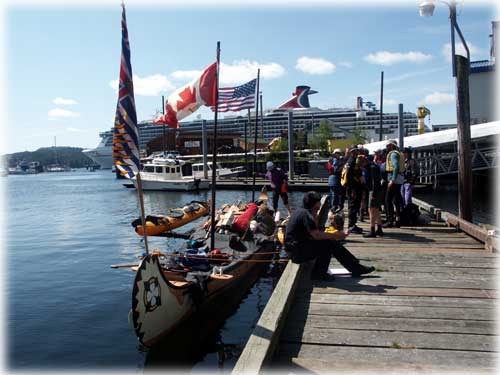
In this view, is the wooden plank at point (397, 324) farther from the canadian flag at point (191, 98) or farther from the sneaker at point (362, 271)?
the canadian flag at point (191, 98)

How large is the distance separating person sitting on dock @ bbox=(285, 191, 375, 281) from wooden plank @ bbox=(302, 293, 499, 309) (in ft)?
2.21

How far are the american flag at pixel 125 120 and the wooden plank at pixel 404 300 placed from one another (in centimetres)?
287

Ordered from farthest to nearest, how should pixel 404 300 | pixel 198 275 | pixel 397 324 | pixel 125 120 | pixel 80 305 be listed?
pixel 80 305, pixel 198 275, pixel 125 120, pixel 404 300, pixel 397 324

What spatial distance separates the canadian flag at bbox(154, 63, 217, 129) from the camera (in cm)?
903

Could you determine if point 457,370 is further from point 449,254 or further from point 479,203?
point 479,203

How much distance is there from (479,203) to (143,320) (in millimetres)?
21209

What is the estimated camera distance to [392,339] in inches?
168

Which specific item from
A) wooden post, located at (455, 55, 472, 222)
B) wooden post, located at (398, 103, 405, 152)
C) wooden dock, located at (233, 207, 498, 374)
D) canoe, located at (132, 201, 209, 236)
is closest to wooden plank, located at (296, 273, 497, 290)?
wooden dock, located at (233, 207, 498, 374)

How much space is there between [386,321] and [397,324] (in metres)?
0.13

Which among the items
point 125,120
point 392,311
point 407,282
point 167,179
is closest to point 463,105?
point 407,282

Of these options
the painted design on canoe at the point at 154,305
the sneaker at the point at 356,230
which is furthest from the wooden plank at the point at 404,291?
the sneaker at the point at 356,230

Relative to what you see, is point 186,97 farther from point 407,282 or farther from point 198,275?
point 407,282

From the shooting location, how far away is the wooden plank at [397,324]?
4.43m

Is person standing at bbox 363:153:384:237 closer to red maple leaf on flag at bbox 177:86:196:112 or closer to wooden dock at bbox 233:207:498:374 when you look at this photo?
wooden dock at bbox 233:207:498:374
